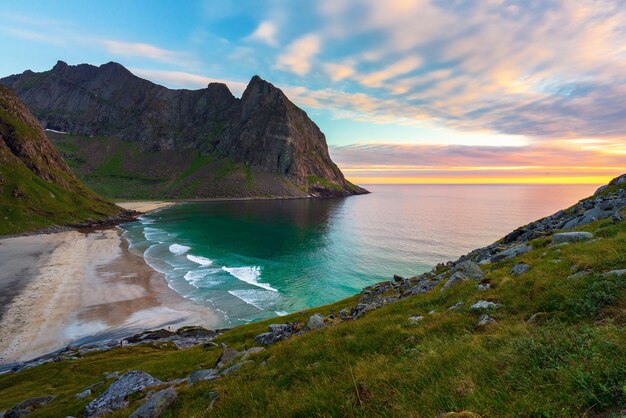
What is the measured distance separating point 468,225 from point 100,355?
133m

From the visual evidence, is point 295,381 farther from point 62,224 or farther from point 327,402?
point 62,224

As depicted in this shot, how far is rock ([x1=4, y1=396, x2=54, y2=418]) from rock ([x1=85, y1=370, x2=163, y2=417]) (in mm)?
6414

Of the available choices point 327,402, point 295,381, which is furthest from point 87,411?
point 327,402

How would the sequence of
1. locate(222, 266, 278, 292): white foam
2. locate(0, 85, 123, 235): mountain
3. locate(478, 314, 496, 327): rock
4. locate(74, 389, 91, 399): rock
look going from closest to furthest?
locate(478, 314, 496, 327): rock
locate(74, 389, 91, 399): rock
locate(222, 266, 278, 292): white foam
locate(0, 85, 123, 235): mountain

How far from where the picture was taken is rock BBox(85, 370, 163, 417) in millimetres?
15817

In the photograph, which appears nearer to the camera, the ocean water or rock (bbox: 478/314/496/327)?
rock (bbox: 478/314/496/327)

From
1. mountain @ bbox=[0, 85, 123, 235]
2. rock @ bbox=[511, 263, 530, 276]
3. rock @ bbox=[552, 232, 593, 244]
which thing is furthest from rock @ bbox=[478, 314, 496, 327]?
mountain @ bbox=[0, 85, 123, 235]

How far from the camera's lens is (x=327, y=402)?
7.01 metres

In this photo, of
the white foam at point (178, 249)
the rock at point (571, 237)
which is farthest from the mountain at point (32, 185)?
the rock at point (571, 237)

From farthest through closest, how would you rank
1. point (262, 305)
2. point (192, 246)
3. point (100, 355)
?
point (192, 246) → point (262, 305) → point (100, 355)

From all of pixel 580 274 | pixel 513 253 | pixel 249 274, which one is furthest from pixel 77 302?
pixel 580 274

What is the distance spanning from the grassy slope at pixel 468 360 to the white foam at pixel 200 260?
62.2 metres

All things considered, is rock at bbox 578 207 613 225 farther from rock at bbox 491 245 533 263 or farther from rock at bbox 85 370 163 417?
rock at bbox 85 370 163 417

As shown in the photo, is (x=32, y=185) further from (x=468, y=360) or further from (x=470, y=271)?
(x=468, y=360)
